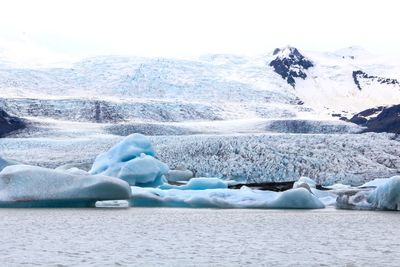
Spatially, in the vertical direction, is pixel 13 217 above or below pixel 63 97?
below

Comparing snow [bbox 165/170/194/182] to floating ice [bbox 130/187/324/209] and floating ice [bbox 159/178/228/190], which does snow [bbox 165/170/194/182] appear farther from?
floating ice [bbox 130/187/324/209]

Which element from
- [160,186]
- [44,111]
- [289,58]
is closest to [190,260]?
[160,186]

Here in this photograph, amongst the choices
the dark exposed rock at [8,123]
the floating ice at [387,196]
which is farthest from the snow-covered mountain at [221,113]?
the floating ice at [387,196]

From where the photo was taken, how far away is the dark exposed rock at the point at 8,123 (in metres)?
66.1

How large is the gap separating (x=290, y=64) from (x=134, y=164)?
8328 cm

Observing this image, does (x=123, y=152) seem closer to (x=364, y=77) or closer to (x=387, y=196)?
(x=387, y=196)

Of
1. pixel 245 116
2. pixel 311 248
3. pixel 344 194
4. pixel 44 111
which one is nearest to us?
pixel 311 248

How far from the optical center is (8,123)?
6731cm

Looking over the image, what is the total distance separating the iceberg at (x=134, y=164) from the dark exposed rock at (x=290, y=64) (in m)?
72.4

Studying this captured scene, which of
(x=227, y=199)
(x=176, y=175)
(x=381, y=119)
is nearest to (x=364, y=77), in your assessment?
(x=381, y=119)

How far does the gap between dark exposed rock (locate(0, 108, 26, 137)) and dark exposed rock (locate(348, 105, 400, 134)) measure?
110 feet

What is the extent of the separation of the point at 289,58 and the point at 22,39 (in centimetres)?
4719

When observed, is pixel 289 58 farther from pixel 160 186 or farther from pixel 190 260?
pixel 190 260

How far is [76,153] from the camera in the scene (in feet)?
147
